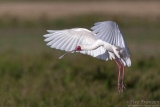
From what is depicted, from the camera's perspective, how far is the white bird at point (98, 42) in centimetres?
756

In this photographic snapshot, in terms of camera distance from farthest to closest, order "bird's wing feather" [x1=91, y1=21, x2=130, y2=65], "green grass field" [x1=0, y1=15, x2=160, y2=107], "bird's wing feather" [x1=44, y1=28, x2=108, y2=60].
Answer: "green grass field" [x1=0, y1=15, x2=160, y2=107] < "bird's wing feather" [x1=44, y1=28, x2=108, y2=60] < "bird's wing feather" [x1=91, y1=21, x2=130, y2=65]

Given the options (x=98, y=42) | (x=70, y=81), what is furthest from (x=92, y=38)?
(x=70, y=81)

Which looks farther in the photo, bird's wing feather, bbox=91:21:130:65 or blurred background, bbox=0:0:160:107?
blurred background, bbox=0:0:160:107

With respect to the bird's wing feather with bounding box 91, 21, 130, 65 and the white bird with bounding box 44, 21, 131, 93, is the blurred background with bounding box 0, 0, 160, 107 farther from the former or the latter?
the bird's wing feather with bounding box 91, 21, 130, 65

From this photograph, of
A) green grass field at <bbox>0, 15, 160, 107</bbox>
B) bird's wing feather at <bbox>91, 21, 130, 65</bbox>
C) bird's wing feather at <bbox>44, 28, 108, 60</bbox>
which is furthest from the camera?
green grass field at <bbox>0, 15, 160, 107</bbox>

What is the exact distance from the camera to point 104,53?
857 cm

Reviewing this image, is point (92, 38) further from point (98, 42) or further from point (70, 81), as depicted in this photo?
point (70, 81)

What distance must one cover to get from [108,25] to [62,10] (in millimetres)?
21381

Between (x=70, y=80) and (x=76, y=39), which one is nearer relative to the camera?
(x=76, y=39)

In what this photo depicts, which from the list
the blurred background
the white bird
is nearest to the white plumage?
the white bird

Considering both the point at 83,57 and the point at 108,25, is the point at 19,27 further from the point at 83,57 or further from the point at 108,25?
the point at 108,25

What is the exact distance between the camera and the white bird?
24.8 ft

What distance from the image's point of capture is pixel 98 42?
7879 mm

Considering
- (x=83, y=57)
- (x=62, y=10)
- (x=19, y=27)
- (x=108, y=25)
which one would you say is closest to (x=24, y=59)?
(x=83, y=57)
